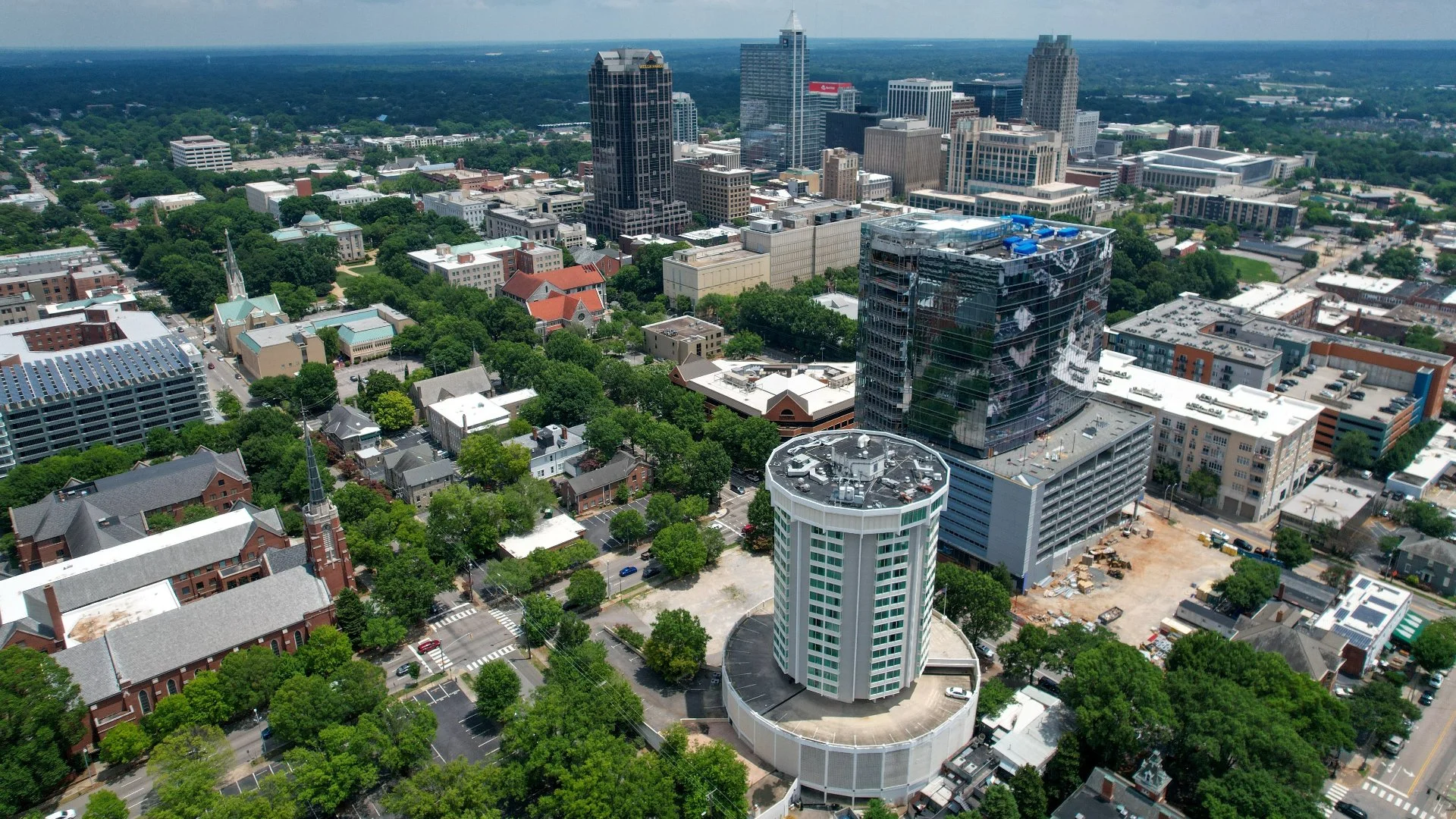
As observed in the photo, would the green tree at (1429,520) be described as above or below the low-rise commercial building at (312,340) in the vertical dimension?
below

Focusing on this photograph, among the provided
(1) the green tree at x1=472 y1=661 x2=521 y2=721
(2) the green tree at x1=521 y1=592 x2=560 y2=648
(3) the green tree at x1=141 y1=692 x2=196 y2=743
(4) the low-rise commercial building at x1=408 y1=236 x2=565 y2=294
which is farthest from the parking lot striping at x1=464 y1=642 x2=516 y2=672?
(4) the low-rise commercial building at x1=408 y1=236 x2=565 y2=294

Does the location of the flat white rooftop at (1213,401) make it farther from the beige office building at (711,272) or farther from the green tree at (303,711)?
the green tree at (303,711)

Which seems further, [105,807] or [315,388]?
[315,388]

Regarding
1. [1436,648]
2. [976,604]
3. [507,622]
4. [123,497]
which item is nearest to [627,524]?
[507,622]

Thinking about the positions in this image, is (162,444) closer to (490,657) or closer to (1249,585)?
(490,657)

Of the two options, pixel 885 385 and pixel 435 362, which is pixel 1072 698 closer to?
pixel 885 385

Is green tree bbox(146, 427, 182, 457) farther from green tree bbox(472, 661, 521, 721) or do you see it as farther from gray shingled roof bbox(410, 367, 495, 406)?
green tree bbox(472, 661, 521, 721)

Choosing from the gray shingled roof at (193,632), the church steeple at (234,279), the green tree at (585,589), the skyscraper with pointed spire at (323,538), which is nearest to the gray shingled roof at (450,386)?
the skyscraper with pointed spire at (323,538)
